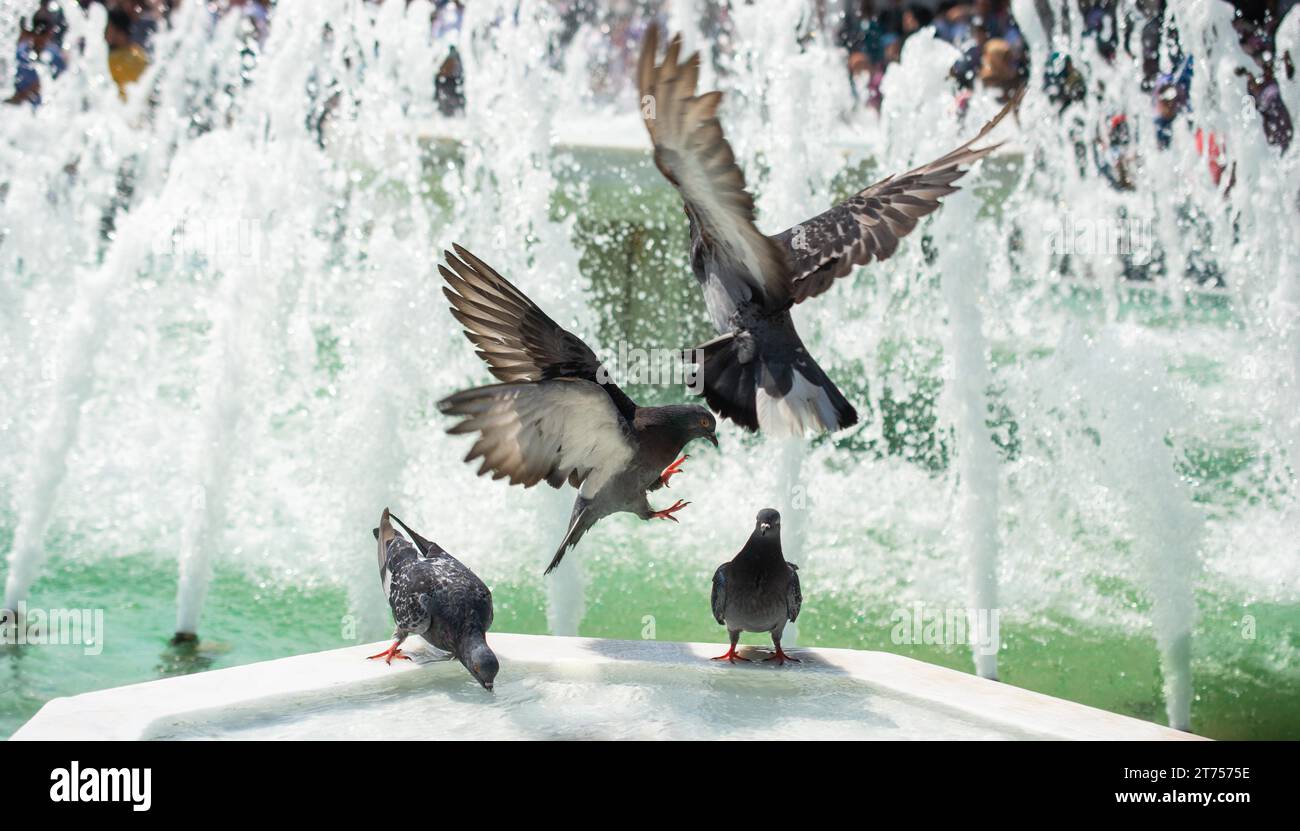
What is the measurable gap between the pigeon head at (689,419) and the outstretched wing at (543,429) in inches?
4.3

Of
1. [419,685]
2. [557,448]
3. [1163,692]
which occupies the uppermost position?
[557,448]

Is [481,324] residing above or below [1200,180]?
below

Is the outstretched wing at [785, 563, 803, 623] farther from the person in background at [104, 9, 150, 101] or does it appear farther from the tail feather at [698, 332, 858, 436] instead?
the person in background at [104, 9, 150, 101]

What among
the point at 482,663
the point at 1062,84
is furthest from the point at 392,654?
the point at 1062,84

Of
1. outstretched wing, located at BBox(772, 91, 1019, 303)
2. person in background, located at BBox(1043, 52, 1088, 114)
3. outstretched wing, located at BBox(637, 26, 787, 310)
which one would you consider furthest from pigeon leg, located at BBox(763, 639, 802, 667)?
person in background, located at BBox(1043, 52, 1088, 114)

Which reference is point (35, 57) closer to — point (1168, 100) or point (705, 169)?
point (1168, 100)

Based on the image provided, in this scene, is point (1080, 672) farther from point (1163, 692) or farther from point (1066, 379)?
point (1066, 379)

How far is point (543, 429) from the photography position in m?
2.89

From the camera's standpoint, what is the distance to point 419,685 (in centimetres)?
284

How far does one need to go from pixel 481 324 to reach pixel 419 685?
807 mm

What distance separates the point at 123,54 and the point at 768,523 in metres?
9.39
